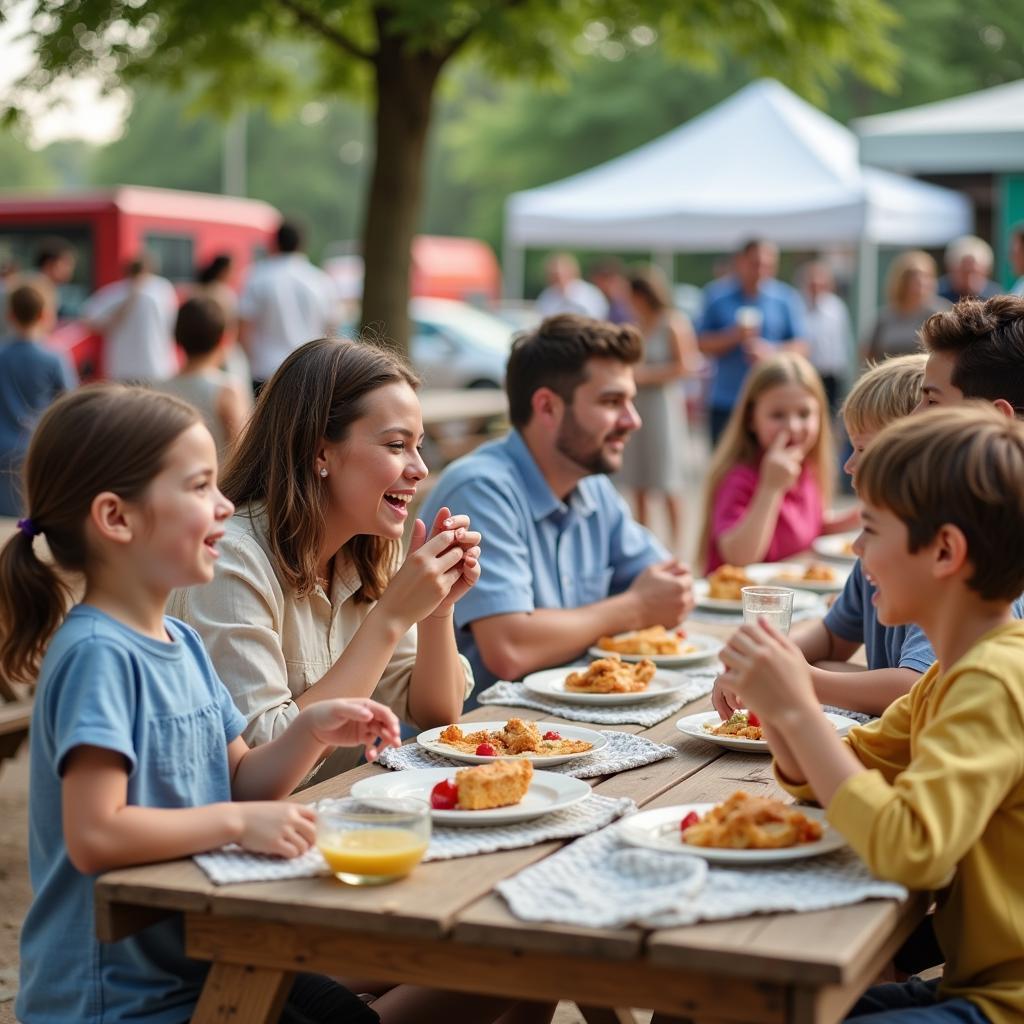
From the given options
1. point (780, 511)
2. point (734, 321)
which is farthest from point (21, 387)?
point (734, 321)

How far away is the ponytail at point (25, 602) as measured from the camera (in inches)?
90.2

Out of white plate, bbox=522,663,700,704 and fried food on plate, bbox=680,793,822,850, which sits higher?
fried food on plate, bbox=680,793,822,850

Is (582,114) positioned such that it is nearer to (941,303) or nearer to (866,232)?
(866,232)

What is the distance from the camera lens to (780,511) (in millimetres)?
5582

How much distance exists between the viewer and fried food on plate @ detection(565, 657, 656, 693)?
320 cm

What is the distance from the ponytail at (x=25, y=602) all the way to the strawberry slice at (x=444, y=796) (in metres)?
0.62

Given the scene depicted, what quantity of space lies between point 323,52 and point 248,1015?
9151 mm

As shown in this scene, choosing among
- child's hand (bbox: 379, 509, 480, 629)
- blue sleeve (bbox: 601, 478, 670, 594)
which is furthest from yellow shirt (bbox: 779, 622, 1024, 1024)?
blue sleeve (bbox: 601, 478, 670, 594)

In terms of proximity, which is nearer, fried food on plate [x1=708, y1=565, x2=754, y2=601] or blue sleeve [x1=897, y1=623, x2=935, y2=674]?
blue sleeve [x1=897, y1=623, x2=935, y2=674]

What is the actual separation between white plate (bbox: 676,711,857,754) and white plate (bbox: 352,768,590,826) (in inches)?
14.2

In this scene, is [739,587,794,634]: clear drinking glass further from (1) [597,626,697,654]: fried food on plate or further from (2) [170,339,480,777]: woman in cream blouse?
(1) [597,626,697,654]: fried food on plate

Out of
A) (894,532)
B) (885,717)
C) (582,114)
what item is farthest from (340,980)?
(582,114)

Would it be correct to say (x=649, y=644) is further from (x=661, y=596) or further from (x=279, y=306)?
(x=279, y=306)

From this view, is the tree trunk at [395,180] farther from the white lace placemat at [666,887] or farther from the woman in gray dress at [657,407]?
the white lace placemat at [666,887]
